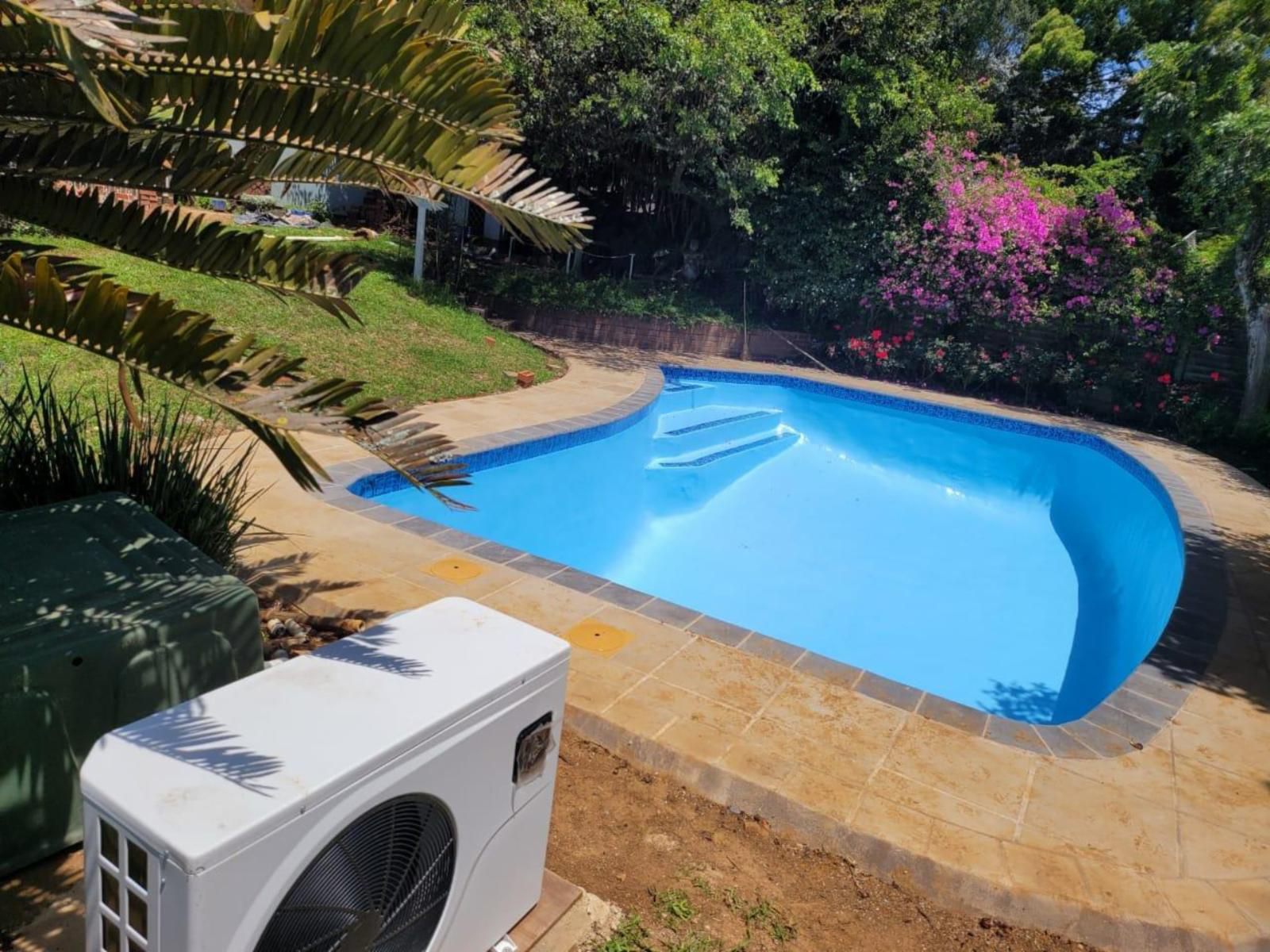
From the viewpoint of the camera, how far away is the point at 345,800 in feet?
5.32

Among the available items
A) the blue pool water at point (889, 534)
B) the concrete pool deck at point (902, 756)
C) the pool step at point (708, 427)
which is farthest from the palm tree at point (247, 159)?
the pool step at point (708, 427)

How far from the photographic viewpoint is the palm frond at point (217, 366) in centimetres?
244

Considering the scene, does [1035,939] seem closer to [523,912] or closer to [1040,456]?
[523,912]

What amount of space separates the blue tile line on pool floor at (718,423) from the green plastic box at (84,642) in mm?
9682

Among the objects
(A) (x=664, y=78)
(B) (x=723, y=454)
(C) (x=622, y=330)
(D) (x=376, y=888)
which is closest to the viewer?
(D) (x=376, y=888)

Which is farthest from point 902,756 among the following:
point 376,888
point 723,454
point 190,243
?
point 723,454

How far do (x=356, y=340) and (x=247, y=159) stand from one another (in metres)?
7.45

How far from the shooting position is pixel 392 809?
1.79 m

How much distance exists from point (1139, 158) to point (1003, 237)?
4.21 metres

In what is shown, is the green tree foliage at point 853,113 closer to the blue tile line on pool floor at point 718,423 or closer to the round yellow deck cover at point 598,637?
Result: the blue tile line on pool floor at point 718,423

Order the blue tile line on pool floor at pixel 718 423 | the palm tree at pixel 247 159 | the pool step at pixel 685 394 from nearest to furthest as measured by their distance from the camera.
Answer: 1. the palm tree at pixel 247 159
2. the blue tile line on pool floor at pixel 718 423
3. the pool step at pixel 685 394

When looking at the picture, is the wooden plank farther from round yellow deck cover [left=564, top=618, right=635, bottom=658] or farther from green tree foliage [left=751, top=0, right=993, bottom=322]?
green tree foliage [left=751, top=0, right=993, bottom=322]

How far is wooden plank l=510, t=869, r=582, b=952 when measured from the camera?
2.46 meters

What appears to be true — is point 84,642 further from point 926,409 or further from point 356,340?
point 926,409
